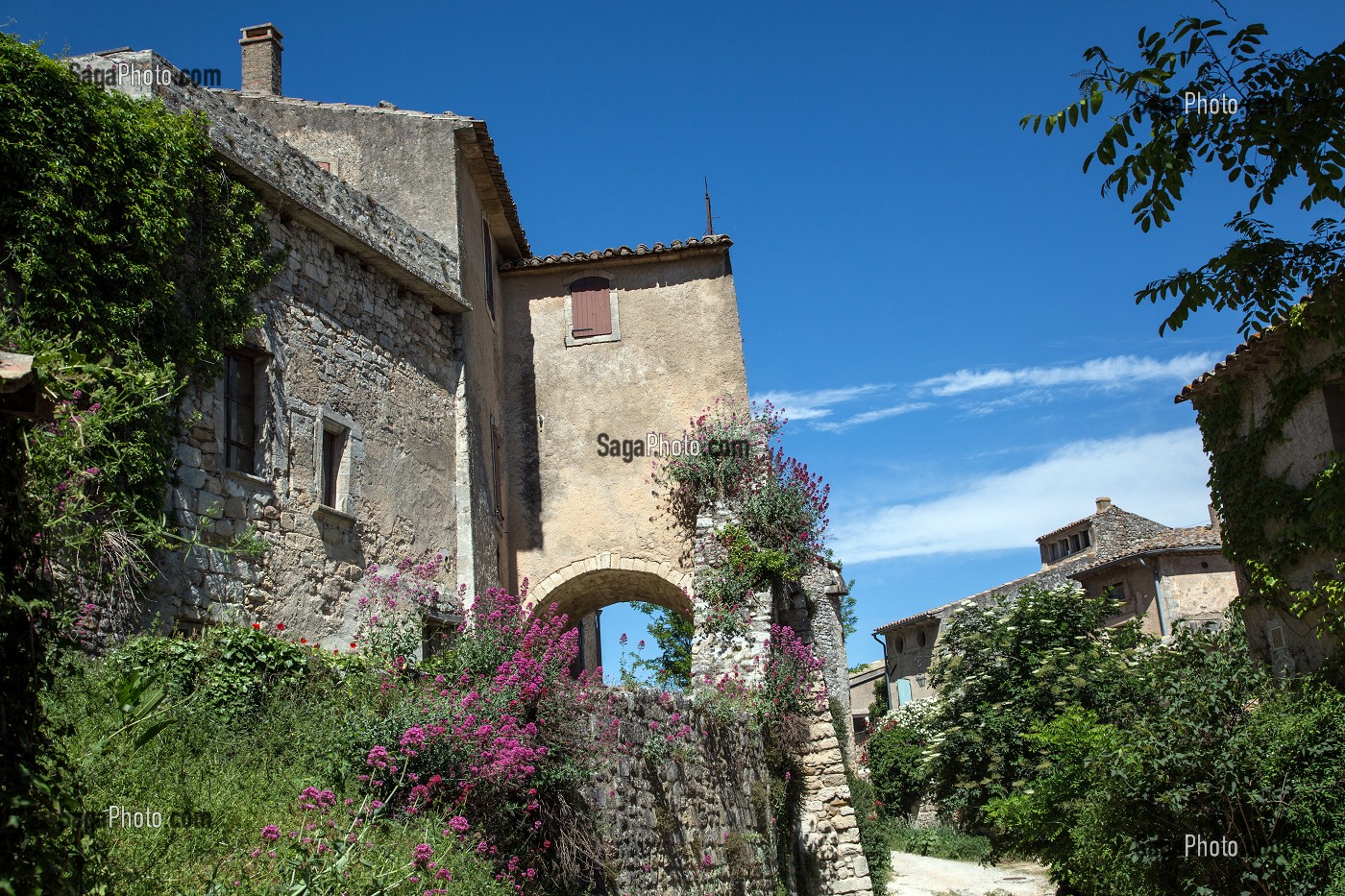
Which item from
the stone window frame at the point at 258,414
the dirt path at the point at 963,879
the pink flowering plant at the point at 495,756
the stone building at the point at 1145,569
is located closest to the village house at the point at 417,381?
the stone window frame at the point at 258,414

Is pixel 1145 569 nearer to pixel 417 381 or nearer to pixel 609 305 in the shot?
pixel 609 305

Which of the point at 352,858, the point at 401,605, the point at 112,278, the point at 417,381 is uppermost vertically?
the point at 417,381

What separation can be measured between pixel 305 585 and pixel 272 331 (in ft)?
8.09

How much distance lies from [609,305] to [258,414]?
7.05 metres

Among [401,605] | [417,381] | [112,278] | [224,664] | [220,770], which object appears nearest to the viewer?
[220,770]

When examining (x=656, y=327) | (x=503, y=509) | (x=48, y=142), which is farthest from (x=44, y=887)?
(x=656, y=327)

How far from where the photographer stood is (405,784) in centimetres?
677

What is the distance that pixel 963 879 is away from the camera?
19328 mm

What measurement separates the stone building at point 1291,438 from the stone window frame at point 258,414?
404 inches

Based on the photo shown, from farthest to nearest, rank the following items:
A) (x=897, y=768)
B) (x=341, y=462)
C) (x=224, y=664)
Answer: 1. (x=897, y=768)
2. (x=341, y=462)
3. (x=224, y=664)

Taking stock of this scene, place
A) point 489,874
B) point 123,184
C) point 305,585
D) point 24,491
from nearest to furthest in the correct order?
point 24,491, point 489,874, point 123,184, point 305,585

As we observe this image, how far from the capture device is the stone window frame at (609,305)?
651 inches

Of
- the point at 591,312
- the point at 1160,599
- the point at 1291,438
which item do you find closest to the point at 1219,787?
the point at 1291,438

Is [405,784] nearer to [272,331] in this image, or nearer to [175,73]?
[272,331]
